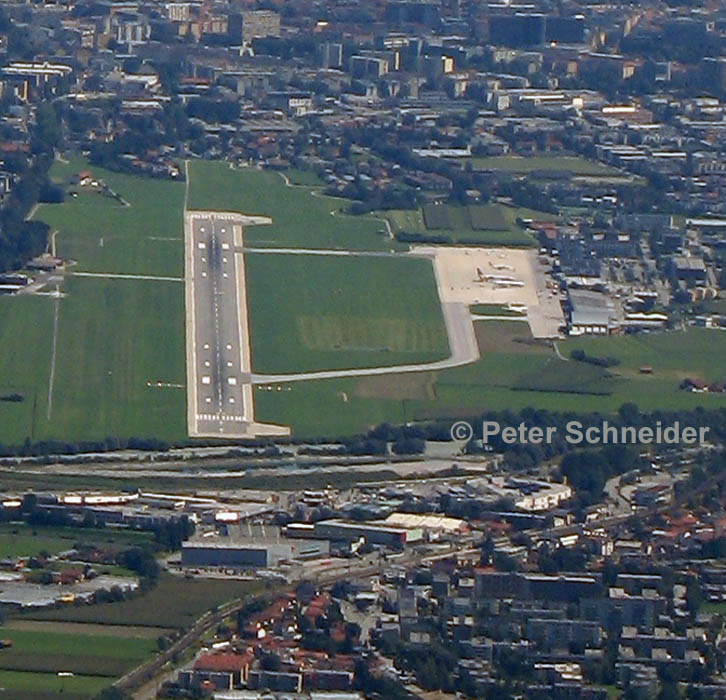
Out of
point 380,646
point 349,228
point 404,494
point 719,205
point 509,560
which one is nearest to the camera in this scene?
point 380,646

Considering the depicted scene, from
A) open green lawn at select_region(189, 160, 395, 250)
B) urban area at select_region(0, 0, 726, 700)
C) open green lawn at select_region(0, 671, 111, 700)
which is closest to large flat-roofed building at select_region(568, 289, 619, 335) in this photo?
urban area at select_region(0, 0, 726, 700)

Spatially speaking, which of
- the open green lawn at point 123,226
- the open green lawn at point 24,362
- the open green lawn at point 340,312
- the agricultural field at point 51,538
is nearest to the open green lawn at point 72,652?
the agricultural field at point 51,538

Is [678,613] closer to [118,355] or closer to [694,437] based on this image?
[694,437]

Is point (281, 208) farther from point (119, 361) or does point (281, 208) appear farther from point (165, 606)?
point (165, 606)

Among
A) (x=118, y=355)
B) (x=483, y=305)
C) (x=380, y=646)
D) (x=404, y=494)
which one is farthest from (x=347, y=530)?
(x=483, y=305)

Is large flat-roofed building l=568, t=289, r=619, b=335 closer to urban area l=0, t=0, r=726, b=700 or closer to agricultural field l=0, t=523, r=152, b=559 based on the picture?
urban area l=0, t=0, r=726, b=700

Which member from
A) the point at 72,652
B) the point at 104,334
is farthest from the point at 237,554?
the point at 104,334
